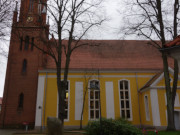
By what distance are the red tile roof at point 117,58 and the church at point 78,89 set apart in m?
0.11

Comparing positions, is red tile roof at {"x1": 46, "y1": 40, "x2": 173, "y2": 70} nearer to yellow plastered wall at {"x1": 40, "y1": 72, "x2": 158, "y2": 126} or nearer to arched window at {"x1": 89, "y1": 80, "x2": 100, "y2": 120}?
yellow plastered wall at {"x1": 40, "y1": 72, "x2": 158, "y2": 126}

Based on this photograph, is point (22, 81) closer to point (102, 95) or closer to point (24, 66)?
point (24, 66)

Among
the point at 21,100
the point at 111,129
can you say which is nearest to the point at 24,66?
the point at 21,100

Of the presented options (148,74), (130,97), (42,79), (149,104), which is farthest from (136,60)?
(42,79)

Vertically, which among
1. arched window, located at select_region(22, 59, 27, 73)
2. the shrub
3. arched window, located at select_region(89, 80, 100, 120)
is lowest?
the shrub

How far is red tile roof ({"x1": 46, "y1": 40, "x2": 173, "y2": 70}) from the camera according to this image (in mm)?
20297

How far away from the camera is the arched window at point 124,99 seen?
19047 millimetres

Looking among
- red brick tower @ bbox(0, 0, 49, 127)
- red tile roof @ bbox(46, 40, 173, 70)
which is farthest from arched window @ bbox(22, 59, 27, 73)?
red tile roof @ bbox(46, 40, 173, 70)

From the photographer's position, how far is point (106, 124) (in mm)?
9219

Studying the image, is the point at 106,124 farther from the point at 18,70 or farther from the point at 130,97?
the point at 18,70

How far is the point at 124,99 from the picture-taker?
63.6 ft

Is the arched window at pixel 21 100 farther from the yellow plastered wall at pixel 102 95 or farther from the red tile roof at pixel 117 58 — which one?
the red tile roof at pixel 117 58

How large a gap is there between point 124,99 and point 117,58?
205 inches

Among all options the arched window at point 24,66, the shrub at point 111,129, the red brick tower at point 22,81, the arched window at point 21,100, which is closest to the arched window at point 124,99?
the red brick tower at point 22,81
